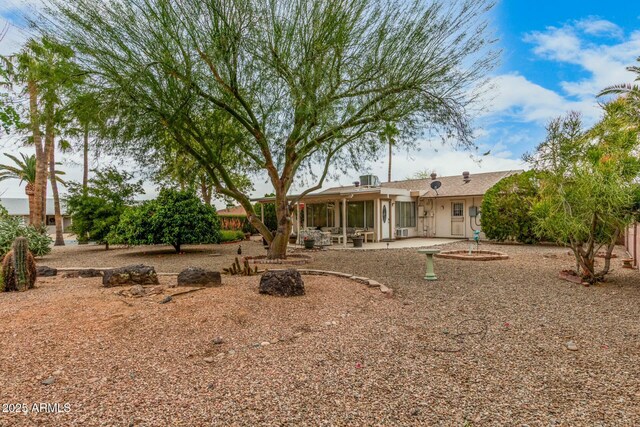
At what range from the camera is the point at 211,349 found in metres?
3.87

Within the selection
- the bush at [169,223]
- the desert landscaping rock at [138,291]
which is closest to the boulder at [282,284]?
the desert landscaping rock at [138,291]

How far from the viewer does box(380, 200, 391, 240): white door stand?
18625mm

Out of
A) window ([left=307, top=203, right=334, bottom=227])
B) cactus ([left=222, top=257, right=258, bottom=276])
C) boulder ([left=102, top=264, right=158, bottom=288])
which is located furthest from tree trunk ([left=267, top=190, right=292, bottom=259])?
window ([left=307, top=203, right=334, bottom=227])

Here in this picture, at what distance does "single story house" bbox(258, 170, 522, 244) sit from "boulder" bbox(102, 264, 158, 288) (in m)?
10.7

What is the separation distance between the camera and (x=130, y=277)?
21.2ft

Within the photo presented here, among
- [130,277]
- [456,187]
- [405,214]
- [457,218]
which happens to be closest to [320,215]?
[405,214]

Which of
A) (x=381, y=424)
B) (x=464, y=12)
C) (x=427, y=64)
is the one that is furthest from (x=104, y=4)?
(x=381, y=424)

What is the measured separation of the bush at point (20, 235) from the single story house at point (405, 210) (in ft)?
28.9

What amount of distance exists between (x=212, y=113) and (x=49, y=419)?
8841 mm

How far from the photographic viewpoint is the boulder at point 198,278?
6.32 m

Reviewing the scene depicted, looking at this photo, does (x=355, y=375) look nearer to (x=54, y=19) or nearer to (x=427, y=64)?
(x=427, y=64)

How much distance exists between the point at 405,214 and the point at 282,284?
1560cm

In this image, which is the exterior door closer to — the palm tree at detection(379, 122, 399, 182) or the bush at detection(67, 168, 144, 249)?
the palm tree at detection(379, 122, 399, 182)

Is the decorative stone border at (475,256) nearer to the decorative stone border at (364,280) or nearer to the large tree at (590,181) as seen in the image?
the large tree at (590,181)
